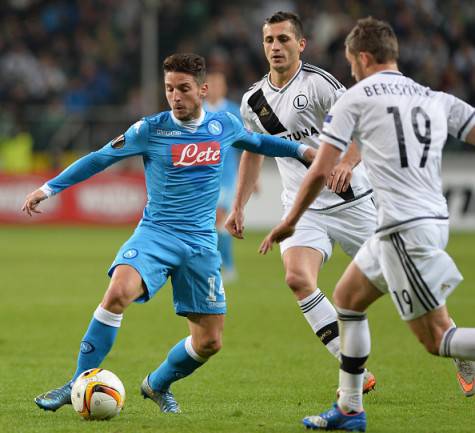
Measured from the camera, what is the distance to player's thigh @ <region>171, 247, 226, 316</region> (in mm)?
6090

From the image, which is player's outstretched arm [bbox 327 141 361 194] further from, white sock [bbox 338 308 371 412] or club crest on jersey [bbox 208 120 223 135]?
white sock [bbox 338 308 371 412]

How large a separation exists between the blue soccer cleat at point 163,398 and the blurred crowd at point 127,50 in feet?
48.5

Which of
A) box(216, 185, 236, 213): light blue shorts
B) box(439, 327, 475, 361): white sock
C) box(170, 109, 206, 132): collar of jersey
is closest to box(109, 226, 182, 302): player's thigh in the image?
box(170, 109, 206, 132): collar of jersey

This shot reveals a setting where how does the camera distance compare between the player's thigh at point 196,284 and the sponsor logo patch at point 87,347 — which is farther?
the player's thigh at point 196,284

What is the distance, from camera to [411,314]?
17.1 feet

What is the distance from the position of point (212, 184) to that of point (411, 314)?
1.62 metres

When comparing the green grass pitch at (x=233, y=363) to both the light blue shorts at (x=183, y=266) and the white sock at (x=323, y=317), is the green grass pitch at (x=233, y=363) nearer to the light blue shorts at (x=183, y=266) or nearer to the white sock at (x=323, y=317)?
the white sock at (x=323, y=317)

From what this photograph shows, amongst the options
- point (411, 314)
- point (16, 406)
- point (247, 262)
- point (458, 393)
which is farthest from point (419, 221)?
point (247, 262)

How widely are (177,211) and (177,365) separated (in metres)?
0.93

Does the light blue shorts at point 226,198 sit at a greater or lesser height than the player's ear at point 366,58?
lesser

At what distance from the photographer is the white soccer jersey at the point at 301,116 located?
23.4 ft

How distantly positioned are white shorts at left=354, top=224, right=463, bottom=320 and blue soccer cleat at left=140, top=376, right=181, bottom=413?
1.72 m

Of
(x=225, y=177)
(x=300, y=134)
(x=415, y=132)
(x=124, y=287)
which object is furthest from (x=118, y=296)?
(x=225, y=177)

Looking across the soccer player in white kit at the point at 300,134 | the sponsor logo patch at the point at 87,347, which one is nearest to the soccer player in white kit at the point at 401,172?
the sponsor logo patch at the point at 87,347
